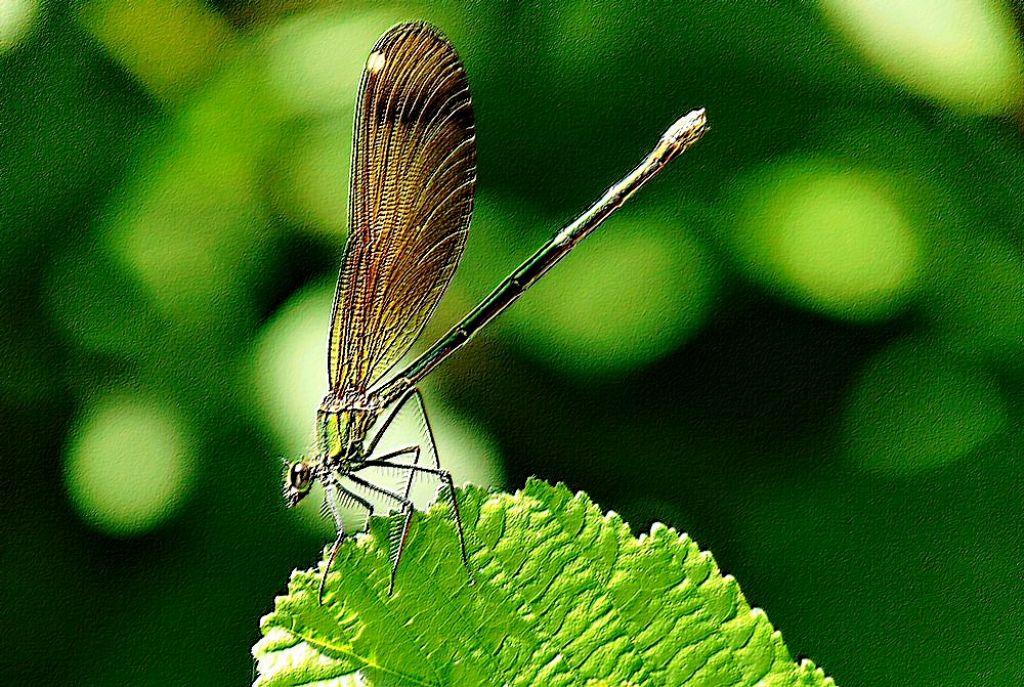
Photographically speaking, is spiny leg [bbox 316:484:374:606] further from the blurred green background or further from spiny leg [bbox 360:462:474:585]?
the blurred green background

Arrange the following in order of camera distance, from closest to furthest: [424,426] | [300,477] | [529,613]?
[529,613], [300,477], [424,426]

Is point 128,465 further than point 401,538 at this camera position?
Yes

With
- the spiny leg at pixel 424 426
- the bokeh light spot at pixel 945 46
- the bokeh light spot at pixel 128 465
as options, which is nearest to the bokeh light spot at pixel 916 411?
the bokeh light spot at pixel 945 46

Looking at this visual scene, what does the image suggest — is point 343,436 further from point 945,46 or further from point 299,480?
point 945,46

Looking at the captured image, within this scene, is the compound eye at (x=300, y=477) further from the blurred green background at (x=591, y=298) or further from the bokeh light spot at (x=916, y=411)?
the bokeh light spot at (x=916, y=411)

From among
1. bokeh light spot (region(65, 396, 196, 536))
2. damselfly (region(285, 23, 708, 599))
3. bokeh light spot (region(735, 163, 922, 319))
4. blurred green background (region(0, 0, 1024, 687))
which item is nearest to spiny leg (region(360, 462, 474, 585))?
damselfly (region(285, 23, 708, 599))

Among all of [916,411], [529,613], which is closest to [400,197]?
[529,613]

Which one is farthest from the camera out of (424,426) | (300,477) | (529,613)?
(424,426)

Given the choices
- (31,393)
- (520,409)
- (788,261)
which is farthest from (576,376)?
(31,393)
